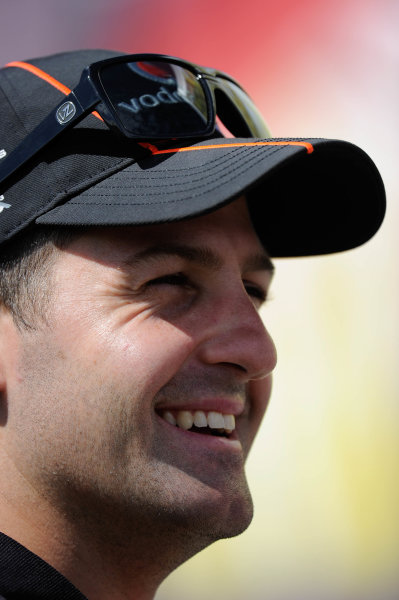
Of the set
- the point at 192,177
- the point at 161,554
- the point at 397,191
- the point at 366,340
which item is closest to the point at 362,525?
the point at 366,340

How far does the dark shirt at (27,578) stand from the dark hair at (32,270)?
0.43 metres

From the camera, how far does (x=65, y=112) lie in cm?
142

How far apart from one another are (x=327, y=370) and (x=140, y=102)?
1.87 meters

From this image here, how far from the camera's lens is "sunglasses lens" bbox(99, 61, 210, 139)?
1.46 m

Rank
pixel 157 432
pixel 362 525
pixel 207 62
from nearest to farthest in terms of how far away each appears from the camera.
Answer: pixel 157 432
pixel 362 525
pixel 207 62

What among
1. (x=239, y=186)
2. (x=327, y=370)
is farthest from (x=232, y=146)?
(x=327, y=370)

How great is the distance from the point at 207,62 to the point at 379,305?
1.45m

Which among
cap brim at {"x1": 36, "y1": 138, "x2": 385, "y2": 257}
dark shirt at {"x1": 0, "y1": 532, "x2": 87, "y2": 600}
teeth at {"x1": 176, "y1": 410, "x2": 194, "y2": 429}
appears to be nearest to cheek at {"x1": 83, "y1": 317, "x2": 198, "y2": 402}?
teeth at {"x1": 176, "y1": 410, "x2": 194, "y2": 429}

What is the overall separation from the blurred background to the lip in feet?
5.10

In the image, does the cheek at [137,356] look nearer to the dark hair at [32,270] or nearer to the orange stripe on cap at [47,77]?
the dark hair at [32,270]

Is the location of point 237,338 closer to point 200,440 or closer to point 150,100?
point 200,440

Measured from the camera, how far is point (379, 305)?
3.06 metres

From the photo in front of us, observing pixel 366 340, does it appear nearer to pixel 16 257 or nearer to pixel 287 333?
pixel 287 333

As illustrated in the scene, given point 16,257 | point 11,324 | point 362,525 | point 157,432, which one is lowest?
point 362,525
